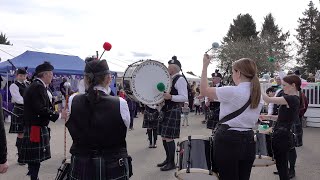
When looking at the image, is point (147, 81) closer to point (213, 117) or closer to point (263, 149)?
point (263, 149)

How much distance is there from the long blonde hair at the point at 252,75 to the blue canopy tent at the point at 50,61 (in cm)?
1036

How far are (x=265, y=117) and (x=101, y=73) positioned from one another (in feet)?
8.73

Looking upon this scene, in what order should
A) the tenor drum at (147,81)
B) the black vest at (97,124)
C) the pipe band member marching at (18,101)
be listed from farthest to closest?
the pipe band member marching at (18,101), the tenor drum at (147,81), the black vest at (97,124)

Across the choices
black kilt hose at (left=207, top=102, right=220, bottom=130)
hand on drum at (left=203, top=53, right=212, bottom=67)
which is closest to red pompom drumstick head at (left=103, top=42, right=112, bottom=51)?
hand on drum at (left=203, top=53, right=212, bottom=67)

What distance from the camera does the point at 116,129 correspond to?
2.48 meters

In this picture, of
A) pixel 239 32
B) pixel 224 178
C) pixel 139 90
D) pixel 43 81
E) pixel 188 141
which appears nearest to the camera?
pixel 224 178

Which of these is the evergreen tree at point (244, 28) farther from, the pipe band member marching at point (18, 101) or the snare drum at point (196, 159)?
the snare drum at point (196, 159)

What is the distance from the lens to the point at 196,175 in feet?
11.6

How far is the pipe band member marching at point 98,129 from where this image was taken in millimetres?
2447

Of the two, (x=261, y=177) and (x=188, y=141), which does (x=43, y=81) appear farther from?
(x=261, y=177)

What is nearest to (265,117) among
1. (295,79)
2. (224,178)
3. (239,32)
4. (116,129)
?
(295,79)

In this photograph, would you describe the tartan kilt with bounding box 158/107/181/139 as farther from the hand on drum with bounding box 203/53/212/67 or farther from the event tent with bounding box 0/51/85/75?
the event tent with bounding box 0/51/85/75

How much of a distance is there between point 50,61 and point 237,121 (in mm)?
12023

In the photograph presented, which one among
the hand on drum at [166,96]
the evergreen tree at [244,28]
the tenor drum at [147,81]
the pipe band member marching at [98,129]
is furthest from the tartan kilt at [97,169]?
the evergreen tree at [244,28]
